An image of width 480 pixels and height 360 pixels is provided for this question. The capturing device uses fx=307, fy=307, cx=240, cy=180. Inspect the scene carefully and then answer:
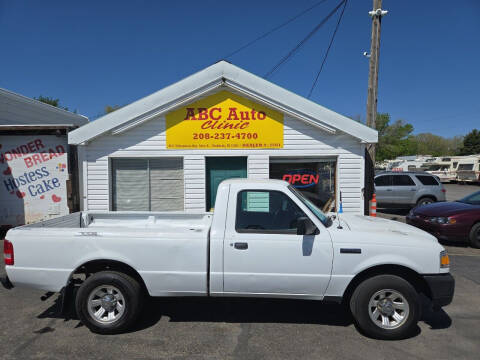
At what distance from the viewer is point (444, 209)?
7.87 m

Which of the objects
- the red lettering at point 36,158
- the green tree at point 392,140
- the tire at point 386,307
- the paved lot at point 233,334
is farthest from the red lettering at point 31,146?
the green tree at point 392,140

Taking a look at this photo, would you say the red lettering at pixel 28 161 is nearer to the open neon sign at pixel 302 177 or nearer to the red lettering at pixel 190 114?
the red lettering at pixel 190 114

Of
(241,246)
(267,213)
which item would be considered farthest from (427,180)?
(241,246)

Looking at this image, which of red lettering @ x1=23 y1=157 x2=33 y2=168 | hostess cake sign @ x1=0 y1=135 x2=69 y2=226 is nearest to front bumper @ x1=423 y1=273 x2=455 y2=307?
hostess cake sign @ x1=0 y1=135 x2=69 y2=226

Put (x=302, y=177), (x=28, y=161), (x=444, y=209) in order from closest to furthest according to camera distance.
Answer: (x=444, y=209)
(x=302, y=177)
(x=28, y=161)

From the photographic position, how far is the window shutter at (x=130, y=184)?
839 centimetres

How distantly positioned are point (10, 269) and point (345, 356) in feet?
12.6

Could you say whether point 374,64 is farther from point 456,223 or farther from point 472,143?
point 472,143

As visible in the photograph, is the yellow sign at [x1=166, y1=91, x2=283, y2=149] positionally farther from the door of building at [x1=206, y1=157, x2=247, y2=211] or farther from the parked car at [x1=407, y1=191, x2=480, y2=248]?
the parked car at [x1=407, y1=191, x2=480, y2=248]

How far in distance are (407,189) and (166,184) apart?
973cm

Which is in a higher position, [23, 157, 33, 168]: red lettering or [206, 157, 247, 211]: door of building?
[23, 157, 33, 168]: red lettering

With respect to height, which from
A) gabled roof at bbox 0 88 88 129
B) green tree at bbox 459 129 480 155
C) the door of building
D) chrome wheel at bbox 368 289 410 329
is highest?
green tree at bbox 459 129 480 155

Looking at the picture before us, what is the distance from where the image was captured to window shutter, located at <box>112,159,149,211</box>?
8391 millimetres

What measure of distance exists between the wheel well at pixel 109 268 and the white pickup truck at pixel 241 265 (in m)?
0.02
